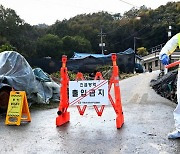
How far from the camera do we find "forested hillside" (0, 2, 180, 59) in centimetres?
5375

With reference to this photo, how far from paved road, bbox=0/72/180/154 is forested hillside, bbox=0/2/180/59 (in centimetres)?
4089

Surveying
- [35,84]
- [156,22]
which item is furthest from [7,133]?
[156,22]

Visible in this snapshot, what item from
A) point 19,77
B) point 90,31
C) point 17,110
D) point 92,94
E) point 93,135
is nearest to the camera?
point 93,135

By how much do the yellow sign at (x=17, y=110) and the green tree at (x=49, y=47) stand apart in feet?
159

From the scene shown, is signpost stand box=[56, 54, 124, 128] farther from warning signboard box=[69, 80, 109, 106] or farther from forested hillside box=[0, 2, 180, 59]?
forested hillside box=[0, 2, 180, 59]

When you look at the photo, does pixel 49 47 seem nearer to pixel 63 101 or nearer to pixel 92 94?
pixel 63 101

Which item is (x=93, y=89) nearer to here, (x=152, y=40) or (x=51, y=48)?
(x=51, y=48)

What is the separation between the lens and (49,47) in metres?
56.0

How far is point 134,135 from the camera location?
6285mm

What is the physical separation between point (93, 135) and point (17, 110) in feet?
7.01

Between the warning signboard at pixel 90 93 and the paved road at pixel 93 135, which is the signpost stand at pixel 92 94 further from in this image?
the paved road at pixel 93 135

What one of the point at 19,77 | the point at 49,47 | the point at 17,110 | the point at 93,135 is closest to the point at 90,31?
the point at 49,47

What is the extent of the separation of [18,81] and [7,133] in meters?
3.16

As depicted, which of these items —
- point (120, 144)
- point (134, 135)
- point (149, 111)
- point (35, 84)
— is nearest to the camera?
point (120, 144)
